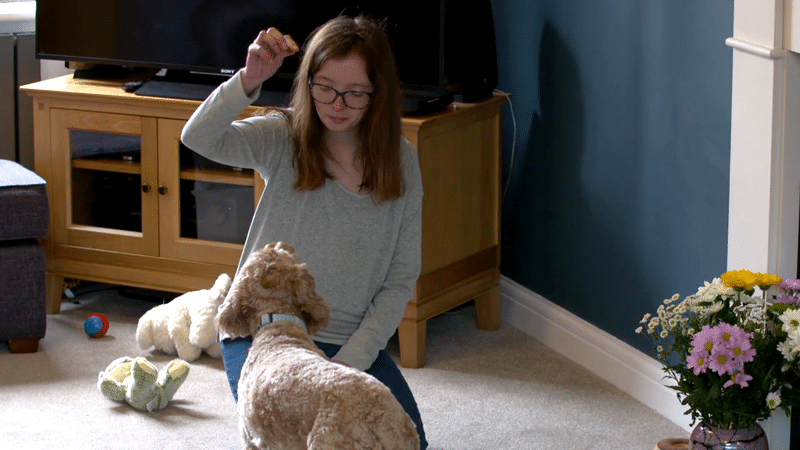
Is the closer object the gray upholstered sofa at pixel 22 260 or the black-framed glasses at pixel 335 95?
the black-framed glasses at pixel 335 95

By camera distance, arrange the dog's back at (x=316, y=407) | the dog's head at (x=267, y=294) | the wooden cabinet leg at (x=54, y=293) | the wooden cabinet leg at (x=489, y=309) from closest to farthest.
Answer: the dog's back at (x=316, y=407) < the dog's head at (x=267, y=294) < the wooden cabinet leg at (x=489, y=309) < the wooden cabinet leg at (x=54, y=293)

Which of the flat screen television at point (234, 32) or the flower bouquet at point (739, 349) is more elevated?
the flat screen television at point (234, 32)

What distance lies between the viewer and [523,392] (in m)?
3.10

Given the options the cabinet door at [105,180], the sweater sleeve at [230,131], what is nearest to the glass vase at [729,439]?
the sweater sleeve at [230,131]

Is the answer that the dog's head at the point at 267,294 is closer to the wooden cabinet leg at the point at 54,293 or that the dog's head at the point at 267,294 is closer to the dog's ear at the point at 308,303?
the dog's ear at the point at 308,303

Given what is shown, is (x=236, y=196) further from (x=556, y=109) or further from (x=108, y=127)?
(x=556, y=109)

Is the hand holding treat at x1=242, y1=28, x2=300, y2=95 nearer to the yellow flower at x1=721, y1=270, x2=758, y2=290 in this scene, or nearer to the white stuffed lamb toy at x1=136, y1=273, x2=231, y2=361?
the yellow flower at x1=721, y1=270, x2=758, y2=290

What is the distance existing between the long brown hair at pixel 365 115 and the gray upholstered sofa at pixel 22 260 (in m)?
1.38

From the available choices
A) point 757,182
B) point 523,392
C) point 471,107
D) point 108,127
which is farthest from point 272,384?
point 108,127

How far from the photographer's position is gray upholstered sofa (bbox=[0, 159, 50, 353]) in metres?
3.26

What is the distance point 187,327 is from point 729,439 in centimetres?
179

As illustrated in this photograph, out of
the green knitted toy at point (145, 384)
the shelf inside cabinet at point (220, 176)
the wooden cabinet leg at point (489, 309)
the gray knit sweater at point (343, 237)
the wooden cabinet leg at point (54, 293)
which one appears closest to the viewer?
the gray knit sweater at point (343, 237)

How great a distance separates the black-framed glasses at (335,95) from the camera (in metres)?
2.10

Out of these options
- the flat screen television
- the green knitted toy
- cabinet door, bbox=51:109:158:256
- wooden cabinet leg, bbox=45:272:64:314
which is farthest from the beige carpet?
the flat screen television
